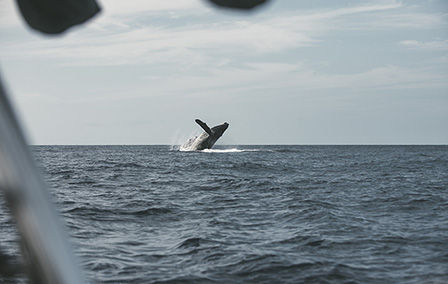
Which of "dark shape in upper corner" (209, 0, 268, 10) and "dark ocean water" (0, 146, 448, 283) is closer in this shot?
"dark shape in upper corner" (209, 0, 268, 10)

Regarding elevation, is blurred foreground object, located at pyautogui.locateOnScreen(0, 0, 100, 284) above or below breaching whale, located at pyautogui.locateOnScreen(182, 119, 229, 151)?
above

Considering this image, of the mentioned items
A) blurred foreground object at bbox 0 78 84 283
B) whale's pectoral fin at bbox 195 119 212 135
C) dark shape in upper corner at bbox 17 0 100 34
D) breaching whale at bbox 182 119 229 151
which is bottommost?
breaching whale at bbox 182 119 229 151

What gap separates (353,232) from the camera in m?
10.0

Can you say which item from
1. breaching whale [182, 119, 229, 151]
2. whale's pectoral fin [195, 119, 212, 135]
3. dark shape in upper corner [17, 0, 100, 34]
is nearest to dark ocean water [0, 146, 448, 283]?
dark shape in upper corner [17, 0, 100, 34]

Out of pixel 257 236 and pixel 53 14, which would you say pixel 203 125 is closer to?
pixel 257 236

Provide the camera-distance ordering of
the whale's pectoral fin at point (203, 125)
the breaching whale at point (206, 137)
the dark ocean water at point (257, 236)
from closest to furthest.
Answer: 1. the dark ocean water at point (257, 236)
2. the whale's pectoral fin at point (203, 125)
3. the breaching whale at point (206, 137)

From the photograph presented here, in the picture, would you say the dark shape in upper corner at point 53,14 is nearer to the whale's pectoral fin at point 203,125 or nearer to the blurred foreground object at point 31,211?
the blurred foreground object at point 31,211

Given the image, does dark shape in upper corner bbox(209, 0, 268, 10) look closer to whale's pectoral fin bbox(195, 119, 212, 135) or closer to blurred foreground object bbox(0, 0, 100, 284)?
blurred foreground object bbox(0, 0, 100, 284)

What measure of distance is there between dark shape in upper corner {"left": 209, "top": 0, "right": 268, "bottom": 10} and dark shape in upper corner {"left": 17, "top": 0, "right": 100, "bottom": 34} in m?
0.13

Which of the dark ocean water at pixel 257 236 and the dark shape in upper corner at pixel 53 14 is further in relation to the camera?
the dark ocean water at pixel 257 236

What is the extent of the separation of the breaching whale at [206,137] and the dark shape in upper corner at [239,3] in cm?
4459

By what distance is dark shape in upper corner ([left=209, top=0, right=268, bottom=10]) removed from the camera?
44 centimetres

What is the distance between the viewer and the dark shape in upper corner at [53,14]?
0.48 meters

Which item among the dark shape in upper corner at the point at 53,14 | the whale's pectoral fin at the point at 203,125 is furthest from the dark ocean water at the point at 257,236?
the whale's pectoral fin at the point at 203,125
